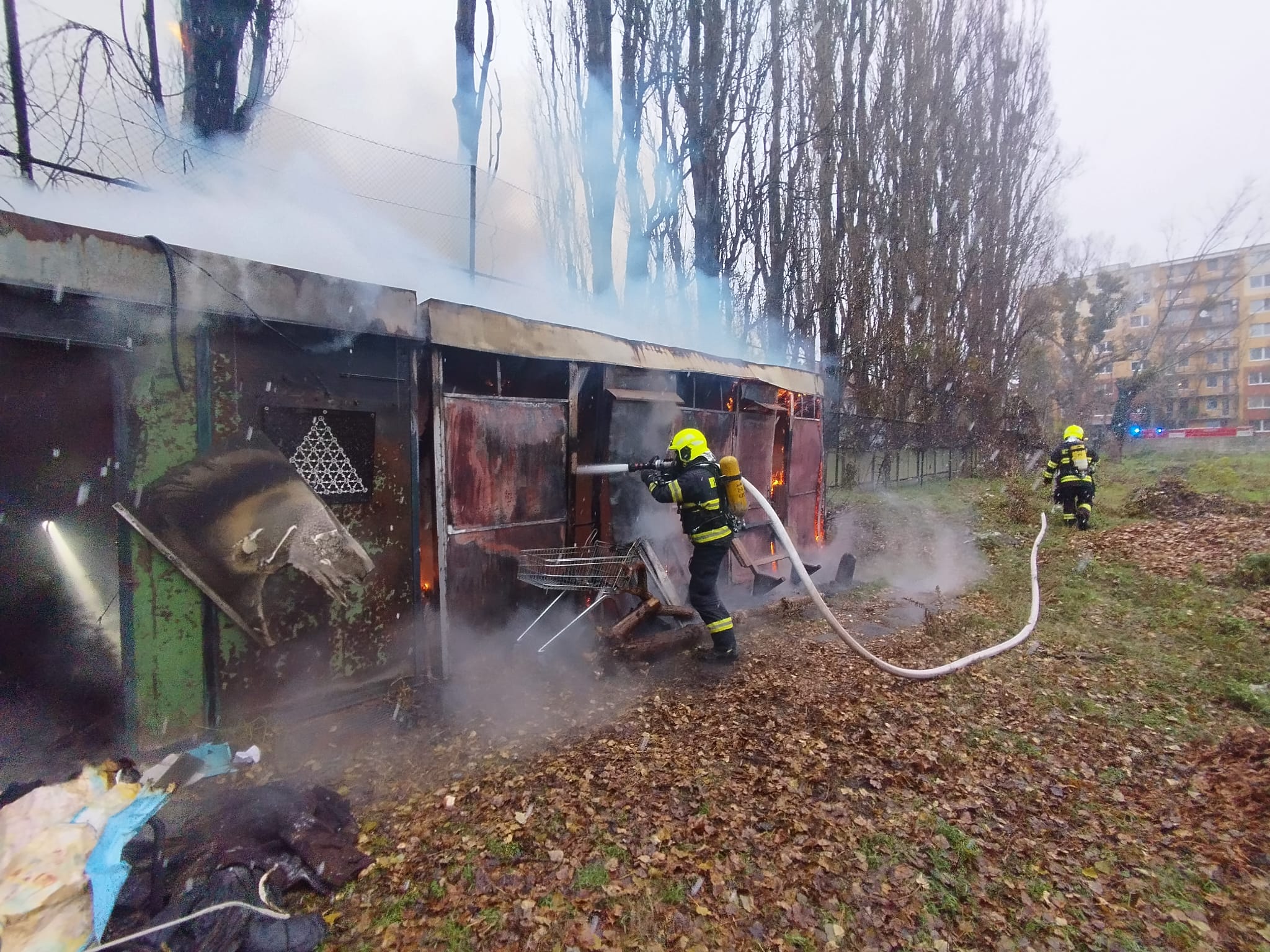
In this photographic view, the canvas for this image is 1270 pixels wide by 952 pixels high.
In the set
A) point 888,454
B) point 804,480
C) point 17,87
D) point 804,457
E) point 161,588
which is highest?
point 17,87

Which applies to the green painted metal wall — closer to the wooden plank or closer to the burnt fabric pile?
the wooden plank

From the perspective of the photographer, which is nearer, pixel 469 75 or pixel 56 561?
pixel 56 561

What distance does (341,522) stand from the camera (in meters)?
4.50

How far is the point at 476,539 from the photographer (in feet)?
17.7

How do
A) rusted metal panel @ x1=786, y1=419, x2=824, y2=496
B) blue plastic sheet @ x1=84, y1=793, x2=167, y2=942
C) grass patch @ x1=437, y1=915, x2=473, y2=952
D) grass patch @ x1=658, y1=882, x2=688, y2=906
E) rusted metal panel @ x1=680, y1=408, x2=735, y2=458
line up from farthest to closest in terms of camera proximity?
rusted metal panel @ x1=786, y1=419, x2=824, y2=496 → rusted metal panel @ x1=680, y1=408, x2=735, y2=458 → grass patch @ x1=658, y1=882, x2=688, y2=906 → grass patch @ x1=437, y1=915, x2=473, y2=952 → blue plastic sheet @ x1=84, y1=793, x2=167, y2=942

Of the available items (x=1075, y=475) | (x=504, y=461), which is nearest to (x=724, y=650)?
(x=504, y=461)

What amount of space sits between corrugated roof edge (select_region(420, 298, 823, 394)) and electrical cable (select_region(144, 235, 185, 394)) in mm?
1606

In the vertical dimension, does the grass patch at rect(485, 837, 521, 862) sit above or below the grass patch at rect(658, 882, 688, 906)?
above

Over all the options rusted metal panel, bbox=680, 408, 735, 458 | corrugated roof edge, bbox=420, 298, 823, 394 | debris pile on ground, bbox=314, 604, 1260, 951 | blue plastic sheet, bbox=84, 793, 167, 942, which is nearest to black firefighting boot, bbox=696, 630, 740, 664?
debris pile on ground, bbox=314, 604, 1260, 951

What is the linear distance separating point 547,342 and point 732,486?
2279 mm

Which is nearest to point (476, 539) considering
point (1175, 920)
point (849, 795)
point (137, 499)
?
point (137, 499)

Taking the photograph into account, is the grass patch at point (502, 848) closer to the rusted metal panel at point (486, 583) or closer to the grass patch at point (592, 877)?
the grass patch at point (592, 877)

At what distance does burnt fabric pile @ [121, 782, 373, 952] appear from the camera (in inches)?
97.0

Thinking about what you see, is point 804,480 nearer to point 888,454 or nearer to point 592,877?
point 592,877
